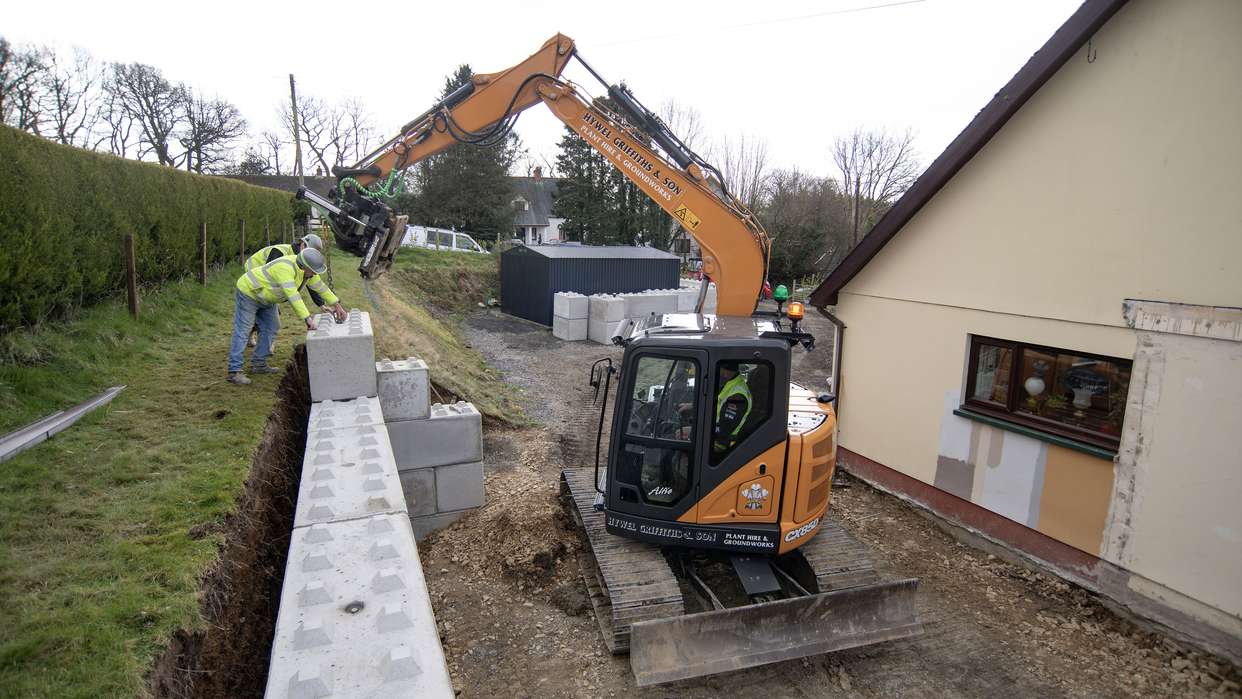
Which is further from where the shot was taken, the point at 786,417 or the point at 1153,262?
the point at 1153,262

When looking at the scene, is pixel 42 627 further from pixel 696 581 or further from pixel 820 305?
pixel 820 305

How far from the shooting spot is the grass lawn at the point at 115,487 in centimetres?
295

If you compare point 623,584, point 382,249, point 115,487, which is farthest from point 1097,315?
point 115,487

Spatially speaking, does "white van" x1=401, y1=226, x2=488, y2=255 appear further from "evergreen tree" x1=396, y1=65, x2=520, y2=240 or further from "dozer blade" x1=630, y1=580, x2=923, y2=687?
"dozer blade" x1=630, y1=580, x2=923, y2=687

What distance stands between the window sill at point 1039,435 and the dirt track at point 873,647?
52.6 inches

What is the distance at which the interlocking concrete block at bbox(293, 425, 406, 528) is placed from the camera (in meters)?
3.85

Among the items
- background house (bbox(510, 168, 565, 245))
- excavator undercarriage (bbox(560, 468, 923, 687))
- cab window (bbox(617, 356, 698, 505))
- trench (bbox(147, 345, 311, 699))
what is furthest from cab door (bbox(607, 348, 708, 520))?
background house (bbox(510, 168, 565, 245))

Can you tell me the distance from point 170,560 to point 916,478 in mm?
7434

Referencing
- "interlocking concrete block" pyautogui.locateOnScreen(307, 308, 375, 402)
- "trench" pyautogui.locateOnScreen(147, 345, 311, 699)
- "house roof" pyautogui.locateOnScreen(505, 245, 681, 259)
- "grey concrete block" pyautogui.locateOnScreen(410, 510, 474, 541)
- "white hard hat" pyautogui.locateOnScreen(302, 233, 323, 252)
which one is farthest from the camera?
"house roof" pyautogui.locateOnScreen(505, 245, 681, 259)

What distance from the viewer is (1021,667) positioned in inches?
200

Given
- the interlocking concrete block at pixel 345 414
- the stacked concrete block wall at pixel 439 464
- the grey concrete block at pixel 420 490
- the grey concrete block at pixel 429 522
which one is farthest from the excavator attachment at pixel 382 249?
the grey concrete block at pixel 429 522

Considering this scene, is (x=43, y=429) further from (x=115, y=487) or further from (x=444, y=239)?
(x=444, y=239)

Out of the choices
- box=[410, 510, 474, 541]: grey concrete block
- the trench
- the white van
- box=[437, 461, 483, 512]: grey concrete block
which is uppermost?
the white van

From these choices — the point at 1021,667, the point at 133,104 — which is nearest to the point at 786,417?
the point at 1021,667
